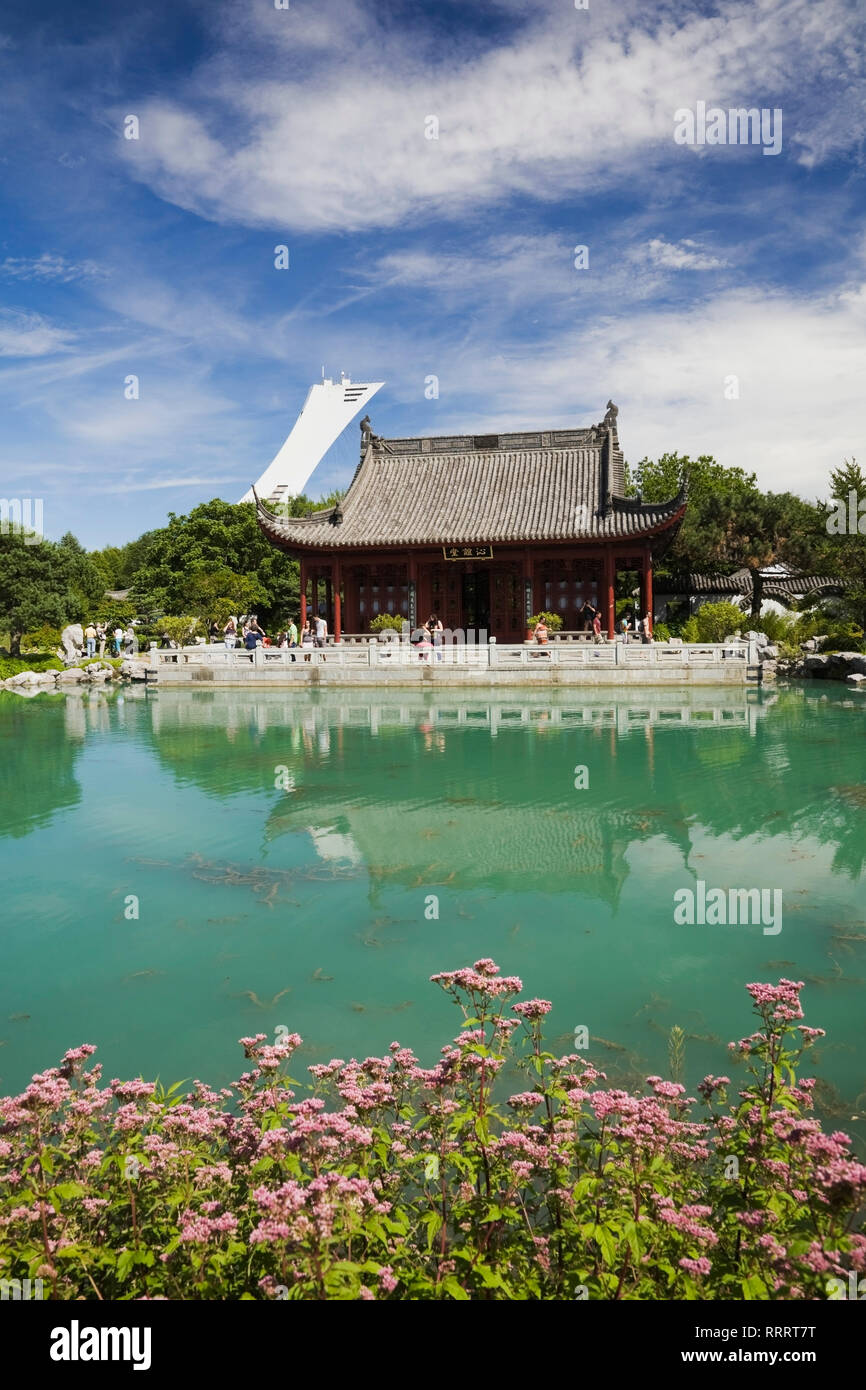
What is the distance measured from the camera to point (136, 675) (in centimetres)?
3200

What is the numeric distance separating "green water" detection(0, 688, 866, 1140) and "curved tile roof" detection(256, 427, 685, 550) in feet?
53.1

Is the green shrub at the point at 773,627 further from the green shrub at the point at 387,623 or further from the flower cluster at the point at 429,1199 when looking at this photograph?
the flower cluster at the point at 429,1199

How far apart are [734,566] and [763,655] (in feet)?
56.4

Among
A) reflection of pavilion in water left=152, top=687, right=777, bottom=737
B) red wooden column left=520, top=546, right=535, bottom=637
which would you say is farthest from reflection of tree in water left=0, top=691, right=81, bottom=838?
red wooden column left=520, top=546, right=535, bottom=637

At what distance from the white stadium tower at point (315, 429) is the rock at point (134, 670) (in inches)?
3397

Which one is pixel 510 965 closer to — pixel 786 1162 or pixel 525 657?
pixel 786 1162

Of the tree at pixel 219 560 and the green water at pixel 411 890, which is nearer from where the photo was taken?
the green water at pixel 411 890

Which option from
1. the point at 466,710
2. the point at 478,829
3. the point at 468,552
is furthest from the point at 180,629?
the point at 478,829

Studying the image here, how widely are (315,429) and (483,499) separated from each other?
95.0 m

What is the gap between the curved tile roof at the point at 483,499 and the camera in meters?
30.8

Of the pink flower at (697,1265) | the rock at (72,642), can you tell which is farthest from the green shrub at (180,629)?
the pink flower at (697,1265)

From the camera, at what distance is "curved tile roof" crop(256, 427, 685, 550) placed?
30.8 metres

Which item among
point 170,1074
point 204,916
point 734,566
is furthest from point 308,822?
point 734,566

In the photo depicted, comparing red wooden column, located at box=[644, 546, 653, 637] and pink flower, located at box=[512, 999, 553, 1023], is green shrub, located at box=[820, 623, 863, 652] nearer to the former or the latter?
red wooden column, located at box=[644, 546, 653, 637]
